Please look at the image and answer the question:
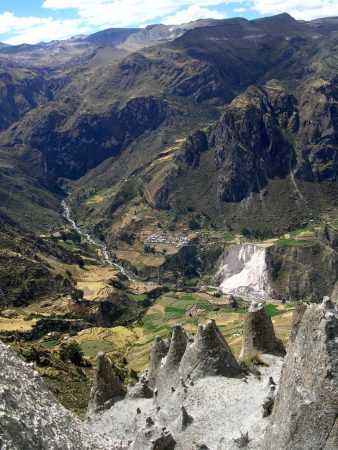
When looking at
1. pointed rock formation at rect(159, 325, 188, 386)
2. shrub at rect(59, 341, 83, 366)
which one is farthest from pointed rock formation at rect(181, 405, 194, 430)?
shrub at rect(59, 341, 83, 366)

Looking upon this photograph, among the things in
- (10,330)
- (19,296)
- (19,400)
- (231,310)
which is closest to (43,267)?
(19,296)

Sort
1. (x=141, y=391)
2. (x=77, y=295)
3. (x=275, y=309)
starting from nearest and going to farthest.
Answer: (x=141, y=391), (x=77, y=295), (x=275, y=309)

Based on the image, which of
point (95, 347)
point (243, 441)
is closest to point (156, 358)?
point (243, 441)

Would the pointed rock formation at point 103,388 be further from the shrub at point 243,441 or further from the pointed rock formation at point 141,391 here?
the shrub at point 243,441

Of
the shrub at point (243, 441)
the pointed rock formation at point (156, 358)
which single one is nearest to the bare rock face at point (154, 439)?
the shrub at point (243, 441)

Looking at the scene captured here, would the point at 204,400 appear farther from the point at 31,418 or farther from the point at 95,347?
the point at 95,347

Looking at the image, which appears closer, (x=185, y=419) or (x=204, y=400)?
(x=185, y=419)

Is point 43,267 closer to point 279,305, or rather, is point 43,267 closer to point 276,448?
point 279,305

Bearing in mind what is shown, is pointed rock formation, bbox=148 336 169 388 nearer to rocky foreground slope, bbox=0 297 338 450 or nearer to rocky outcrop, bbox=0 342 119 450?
rocky foreground slope, bbox=0 297 338 450
